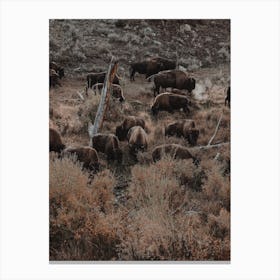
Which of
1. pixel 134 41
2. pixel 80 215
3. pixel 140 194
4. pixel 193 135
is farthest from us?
pixel 134 41

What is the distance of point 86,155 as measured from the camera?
655cm

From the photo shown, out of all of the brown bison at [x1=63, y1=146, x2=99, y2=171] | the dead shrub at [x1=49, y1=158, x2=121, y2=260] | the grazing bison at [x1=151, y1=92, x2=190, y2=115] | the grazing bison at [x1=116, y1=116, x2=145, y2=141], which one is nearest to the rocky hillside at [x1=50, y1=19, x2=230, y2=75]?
the grazing bison at [x1=151, y1=92, x2=190, y2=115]

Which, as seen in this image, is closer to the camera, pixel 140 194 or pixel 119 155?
A: pixel 140 194

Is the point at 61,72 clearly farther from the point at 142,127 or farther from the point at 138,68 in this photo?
the point at 142,127

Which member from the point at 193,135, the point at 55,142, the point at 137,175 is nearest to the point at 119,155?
the point at 137,175

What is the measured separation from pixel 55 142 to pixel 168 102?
1415 mm

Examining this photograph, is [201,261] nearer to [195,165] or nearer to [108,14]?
[195,165]

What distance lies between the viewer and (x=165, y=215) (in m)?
6.37

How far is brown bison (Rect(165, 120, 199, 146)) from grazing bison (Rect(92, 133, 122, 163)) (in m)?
0.62

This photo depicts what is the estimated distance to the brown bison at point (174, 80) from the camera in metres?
6.66

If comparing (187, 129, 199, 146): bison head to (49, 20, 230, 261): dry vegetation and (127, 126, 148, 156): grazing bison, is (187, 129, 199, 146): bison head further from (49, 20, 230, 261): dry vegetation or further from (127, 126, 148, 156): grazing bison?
(127, 126, 148, 156): grazing bison
